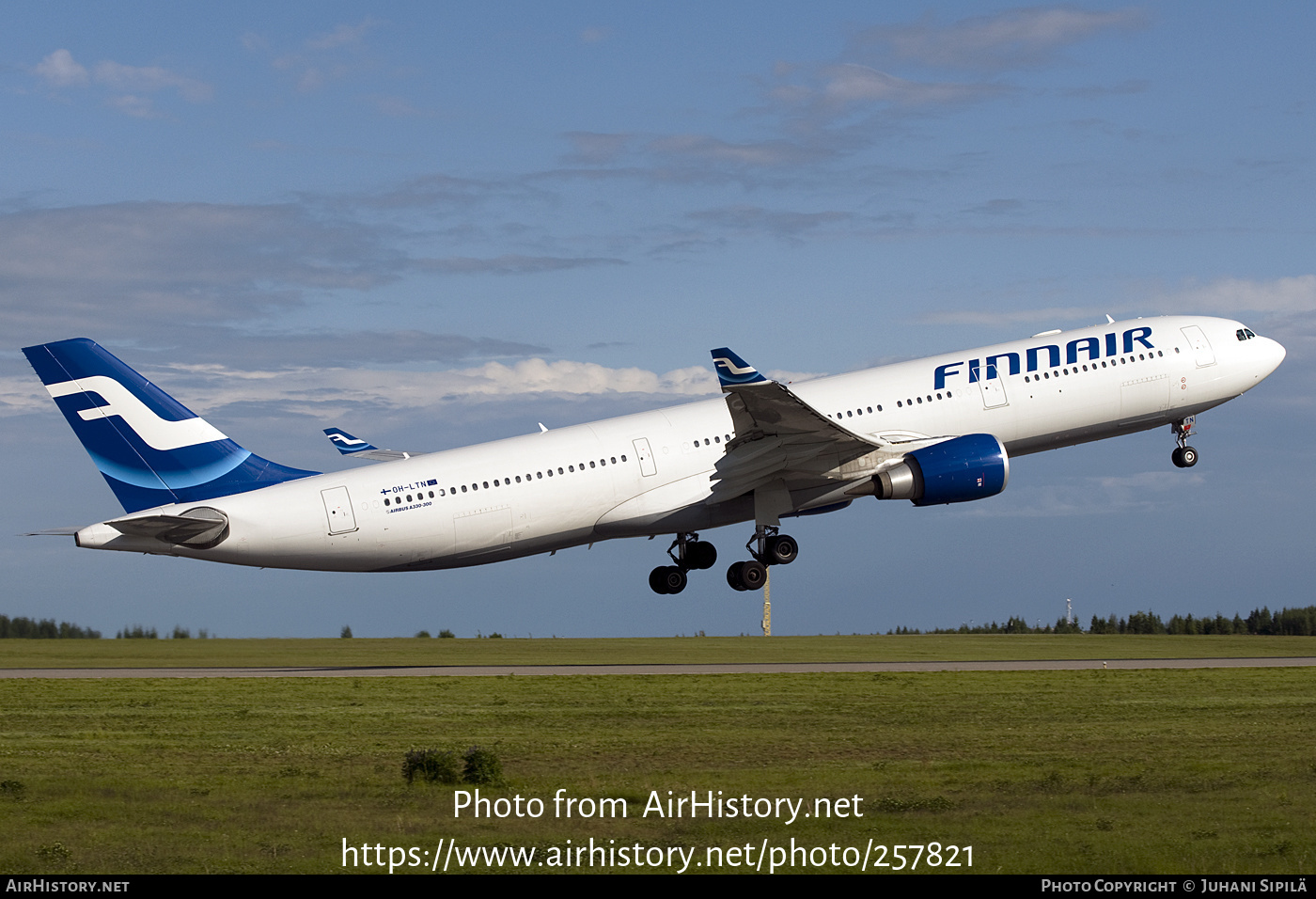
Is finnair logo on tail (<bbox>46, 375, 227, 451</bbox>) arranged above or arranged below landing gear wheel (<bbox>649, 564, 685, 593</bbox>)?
above

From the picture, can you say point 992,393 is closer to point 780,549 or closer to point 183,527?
point 780,549

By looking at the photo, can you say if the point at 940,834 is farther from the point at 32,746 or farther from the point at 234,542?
the point at 234,542

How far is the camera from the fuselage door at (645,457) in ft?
145

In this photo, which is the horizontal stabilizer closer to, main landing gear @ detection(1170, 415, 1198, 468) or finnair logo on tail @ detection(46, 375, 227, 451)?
finnair logo on tail @ detection(46, 375, 227, 451)

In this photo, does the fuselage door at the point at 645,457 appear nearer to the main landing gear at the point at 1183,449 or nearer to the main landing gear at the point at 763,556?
the main landing gear at the point at 763,556

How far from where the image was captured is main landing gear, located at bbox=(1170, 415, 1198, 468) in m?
49.3

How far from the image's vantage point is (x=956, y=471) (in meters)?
42.8

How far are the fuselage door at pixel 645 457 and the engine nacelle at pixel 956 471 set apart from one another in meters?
8.12

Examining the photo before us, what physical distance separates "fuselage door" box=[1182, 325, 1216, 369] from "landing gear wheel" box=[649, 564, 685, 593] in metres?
20.3

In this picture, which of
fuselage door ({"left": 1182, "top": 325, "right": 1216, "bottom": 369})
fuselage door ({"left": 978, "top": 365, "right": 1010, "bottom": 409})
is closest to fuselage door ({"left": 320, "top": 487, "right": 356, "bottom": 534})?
fuselage door ({"left": 978, "top": 365, "right": 1010, "bottom": 409})

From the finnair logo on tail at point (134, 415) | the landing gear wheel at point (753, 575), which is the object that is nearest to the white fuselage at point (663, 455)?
the landing gear wheel at point (753, 575)

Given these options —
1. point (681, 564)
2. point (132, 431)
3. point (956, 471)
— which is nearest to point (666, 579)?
point (681, 564)

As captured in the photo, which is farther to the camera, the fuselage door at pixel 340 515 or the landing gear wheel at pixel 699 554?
the landing gear wheel at pixel 699 554
